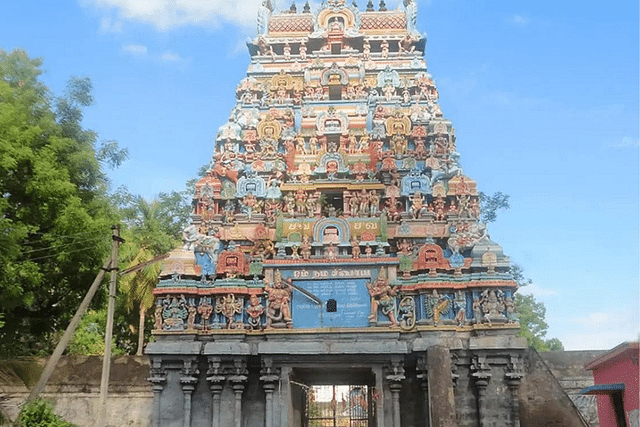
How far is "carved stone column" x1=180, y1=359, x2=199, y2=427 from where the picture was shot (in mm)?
16891

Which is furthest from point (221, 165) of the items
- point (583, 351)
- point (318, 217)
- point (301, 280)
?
point (583, 351)

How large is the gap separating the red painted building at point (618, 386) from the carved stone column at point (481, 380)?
249cm

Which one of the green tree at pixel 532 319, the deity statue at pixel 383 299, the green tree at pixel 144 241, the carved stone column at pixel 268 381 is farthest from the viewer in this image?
the green tree at pixel 532 319

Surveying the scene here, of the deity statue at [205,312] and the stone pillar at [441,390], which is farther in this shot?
the deity statue at [205,312]

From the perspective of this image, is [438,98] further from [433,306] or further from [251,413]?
[251,413]

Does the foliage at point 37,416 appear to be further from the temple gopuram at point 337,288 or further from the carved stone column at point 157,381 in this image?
the temple gopuram at point 337,288

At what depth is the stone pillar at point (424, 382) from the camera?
16.6 meters

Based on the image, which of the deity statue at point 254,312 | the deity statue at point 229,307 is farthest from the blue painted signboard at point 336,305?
the deity statue at point 229,307

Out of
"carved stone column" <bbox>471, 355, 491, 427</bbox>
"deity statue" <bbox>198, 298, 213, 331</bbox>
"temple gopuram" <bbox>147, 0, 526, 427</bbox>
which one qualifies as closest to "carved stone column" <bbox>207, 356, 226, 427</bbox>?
"temple gopuram" <bbox>147, 0, 526, 427</bbox>

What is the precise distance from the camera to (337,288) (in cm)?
1781

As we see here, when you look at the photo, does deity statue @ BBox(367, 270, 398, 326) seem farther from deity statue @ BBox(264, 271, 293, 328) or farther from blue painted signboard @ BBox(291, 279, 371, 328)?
deity statue @ BBox(264, 271, 293, 328)

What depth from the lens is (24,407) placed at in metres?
13.3

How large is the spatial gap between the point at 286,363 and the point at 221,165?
7349 mm

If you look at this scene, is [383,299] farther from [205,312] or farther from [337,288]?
[205,312]
